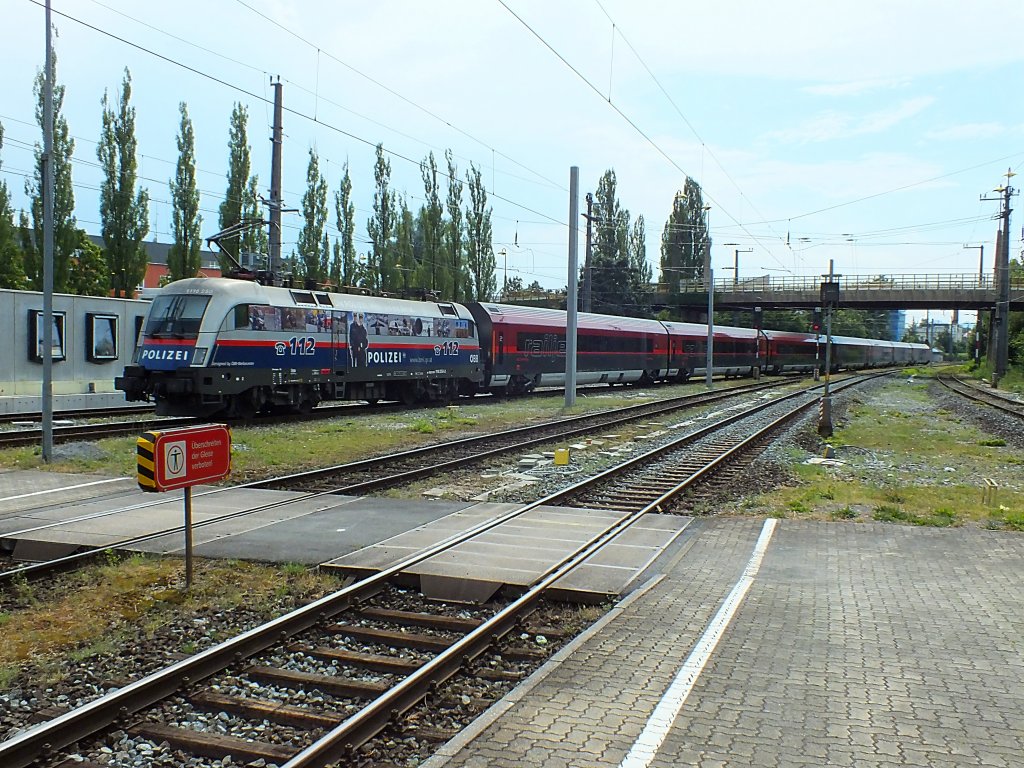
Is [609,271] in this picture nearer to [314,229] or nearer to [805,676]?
[314,229]

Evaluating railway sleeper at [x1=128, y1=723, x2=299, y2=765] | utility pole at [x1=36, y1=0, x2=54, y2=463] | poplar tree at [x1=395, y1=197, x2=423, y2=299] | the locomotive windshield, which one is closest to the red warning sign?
railway sleeper at [x1=128, y1=723, x2=299, y2=765]

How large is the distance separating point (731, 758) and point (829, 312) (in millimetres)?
17616

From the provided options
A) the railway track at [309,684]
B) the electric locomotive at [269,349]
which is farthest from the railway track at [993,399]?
the railway track at [309,684]

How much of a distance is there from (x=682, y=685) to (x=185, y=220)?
42.5 meters

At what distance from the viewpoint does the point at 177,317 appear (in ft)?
63.4

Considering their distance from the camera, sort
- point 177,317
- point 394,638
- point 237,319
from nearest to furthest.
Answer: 1. point 394,638
2. point 177,317
3. point 237,319

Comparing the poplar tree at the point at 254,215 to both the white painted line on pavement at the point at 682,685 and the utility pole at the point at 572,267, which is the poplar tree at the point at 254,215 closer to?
the utility pole at the point at 572,267

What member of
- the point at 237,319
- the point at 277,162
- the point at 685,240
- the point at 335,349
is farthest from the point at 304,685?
the point at 685,240

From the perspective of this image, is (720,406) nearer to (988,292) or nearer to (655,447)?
(655,447)

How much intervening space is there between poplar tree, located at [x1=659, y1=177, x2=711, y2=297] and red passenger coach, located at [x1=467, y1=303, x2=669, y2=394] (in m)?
26.8

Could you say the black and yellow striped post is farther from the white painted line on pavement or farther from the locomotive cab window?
the locomotive cab window

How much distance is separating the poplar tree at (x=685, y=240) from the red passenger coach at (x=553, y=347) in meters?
26.8

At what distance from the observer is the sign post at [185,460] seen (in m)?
7.31

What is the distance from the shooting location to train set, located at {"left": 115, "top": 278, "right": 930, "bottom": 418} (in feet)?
63.1
